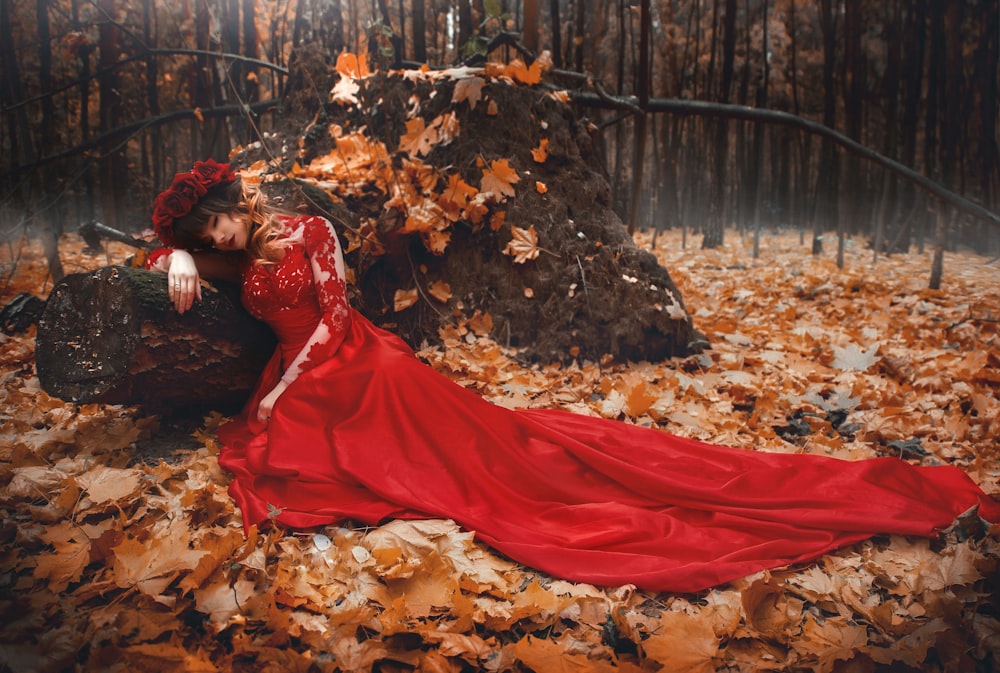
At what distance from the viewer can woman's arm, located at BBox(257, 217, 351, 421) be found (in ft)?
6.74

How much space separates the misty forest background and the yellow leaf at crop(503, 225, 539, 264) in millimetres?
760

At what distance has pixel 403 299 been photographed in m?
3.07

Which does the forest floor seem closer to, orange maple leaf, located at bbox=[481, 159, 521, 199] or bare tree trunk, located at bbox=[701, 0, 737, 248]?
bare tree trunk, located at bbox=[701, 0, 737, 248]

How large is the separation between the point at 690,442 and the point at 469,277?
1.63 metres

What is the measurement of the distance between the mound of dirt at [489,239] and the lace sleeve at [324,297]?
0.89 m

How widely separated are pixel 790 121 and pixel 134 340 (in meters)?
3.16

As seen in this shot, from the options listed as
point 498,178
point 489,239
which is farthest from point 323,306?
point 498,178

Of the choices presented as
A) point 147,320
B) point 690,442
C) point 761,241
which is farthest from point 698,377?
point 147,320

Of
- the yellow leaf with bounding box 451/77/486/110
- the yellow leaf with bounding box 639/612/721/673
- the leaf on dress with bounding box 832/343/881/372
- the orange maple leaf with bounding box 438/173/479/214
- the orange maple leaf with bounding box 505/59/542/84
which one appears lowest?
the yellow leaf with bounding box 639/612/721/673

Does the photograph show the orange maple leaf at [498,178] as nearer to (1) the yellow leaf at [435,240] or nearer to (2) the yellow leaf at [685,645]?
(1) the yellow leaf at [435,240]

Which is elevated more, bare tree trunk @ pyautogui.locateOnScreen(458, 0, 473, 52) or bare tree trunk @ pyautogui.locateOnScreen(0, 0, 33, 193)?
bare tree trunk @ pyautogui.locateOnScreen(458, 0, 473, 52)

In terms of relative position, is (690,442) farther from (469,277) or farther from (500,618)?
(469,277)

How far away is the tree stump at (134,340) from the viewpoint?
178 cm

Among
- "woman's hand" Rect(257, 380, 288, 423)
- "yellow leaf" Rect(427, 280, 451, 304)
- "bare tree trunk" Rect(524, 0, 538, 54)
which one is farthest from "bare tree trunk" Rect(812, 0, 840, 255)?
"woman's hand" Rect(257, 380, 288, 423)
